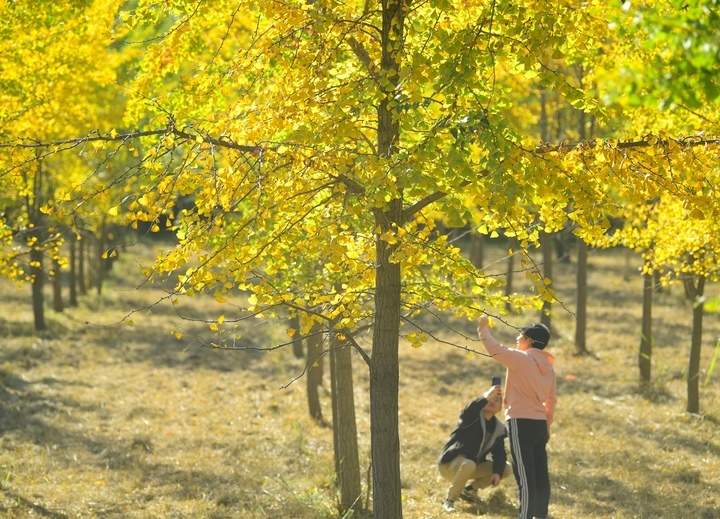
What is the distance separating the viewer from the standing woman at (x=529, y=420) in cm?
830

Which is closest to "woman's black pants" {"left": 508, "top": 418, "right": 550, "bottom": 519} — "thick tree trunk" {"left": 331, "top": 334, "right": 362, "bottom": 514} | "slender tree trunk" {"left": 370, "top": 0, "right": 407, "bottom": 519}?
"slender tree trunk" {"left": 370, "top": 0, "right": 407, "bottom": 519}

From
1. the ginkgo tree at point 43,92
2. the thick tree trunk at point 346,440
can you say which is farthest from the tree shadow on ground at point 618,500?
the ginkgo tree at point 43,92

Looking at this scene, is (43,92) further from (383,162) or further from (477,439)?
(383,162)

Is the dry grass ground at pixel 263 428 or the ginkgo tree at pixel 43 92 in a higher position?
the ginkgo tree at pixel 43 92

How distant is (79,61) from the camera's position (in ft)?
54.0

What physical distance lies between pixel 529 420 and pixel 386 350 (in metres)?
1.98

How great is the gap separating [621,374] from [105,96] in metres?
13.2

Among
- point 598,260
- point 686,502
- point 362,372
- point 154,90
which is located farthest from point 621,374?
point 598,260

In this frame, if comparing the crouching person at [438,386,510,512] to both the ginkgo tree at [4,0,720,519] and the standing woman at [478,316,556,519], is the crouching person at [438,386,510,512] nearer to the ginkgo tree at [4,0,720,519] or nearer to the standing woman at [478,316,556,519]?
the standing woman at [478,316,556,519]

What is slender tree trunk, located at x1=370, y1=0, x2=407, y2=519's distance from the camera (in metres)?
6.86

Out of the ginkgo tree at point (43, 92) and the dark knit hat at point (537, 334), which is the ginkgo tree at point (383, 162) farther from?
the dark knit hat at point (537, 334)

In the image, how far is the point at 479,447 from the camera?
10.4 metres

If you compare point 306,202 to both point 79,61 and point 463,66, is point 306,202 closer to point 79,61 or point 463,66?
point 463,66

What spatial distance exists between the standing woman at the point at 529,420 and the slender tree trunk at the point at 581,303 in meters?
11.2
